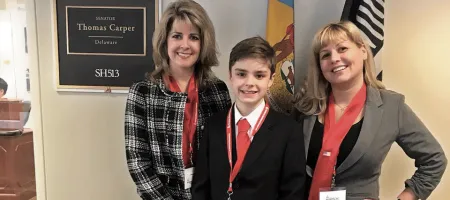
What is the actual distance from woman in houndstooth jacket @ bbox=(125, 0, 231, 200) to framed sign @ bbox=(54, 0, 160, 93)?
22.4 inches

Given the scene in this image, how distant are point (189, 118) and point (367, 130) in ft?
2.38

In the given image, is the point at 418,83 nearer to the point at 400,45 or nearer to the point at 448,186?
the point at 400,45

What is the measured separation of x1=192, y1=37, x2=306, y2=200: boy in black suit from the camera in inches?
56.3

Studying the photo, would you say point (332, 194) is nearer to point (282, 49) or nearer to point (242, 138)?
point (242, 138)

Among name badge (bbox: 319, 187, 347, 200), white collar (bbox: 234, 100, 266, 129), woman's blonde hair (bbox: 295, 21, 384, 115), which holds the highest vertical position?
woman's blonde hair (bbox: 295, 21, 384, 115)

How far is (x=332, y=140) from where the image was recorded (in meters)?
1.54

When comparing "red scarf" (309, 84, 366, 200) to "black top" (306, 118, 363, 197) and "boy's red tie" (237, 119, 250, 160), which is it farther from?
"boy's red tie" (237, 119, 250, 160)

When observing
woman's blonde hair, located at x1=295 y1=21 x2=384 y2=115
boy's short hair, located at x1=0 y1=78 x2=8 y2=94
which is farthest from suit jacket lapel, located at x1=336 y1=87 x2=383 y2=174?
boy's short hair, located at x1=0 y1=78 x2=8 y2=94

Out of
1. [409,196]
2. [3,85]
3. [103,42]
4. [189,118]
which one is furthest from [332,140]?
[3,85]

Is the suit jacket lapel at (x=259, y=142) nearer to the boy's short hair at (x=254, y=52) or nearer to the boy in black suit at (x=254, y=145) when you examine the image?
the boy in black suit at (x=254, y=145)

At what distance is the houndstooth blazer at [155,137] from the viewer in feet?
5.26

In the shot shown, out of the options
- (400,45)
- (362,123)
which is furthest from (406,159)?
(362,123)

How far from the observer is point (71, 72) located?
224cm

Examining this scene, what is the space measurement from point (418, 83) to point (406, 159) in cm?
43
